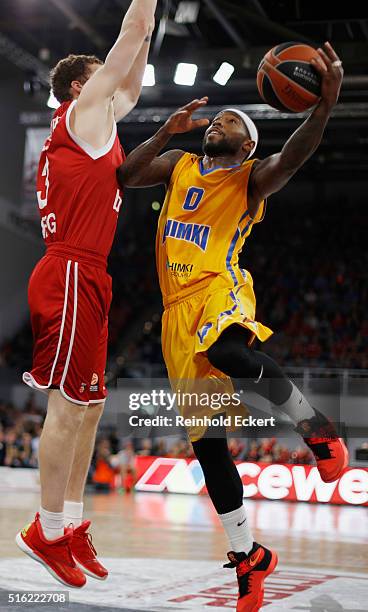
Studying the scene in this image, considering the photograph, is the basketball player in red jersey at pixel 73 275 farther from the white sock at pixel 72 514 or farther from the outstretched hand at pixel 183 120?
the outstretched hand at pixel 183 120

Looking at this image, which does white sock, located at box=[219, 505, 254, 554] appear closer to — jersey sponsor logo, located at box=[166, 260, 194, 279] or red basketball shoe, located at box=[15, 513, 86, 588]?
red basketball shoe, located at box=[15, 513, 86, 588]

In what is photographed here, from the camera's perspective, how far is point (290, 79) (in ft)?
13.6

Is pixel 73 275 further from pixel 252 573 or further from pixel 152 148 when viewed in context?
pixel 252 573

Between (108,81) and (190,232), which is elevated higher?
(108,81)

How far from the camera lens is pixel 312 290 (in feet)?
74.9

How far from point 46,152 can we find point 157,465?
1187cm

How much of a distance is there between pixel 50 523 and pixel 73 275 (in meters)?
1.11

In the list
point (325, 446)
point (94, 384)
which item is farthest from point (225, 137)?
point (325, 446)

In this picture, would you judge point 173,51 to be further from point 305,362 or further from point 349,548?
point 349,548

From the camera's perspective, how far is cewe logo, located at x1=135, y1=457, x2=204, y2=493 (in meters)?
14.8

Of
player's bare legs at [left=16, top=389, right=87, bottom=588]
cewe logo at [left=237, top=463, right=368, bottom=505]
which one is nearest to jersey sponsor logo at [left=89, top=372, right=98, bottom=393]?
player's bare legs at [left=16, top=389, right=87, bottom=588]

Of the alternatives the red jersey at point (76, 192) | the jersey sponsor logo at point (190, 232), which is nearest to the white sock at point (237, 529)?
the jersey sponsor logo at point (190, 232)

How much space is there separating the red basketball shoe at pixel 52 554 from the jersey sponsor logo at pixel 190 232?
1586 mm

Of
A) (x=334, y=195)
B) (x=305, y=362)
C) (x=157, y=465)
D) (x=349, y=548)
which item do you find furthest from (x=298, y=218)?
(x=349, y=548)
